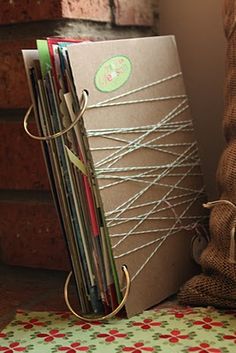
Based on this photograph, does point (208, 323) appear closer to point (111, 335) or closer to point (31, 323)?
point (111, 335)

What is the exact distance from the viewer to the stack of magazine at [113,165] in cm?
71

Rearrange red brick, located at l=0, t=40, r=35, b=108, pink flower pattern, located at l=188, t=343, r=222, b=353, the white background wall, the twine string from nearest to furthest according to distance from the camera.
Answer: pink flower pattern, located at l=188, t=343, r=222, b=353
the twine string
red brick, located at l=0, t=40, r=35, b=108
the white background wall

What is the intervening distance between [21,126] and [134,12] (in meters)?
0.27

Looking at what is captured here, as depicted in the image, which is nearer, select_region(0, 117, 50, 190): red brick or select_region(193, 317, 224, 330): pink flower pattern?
select_region(193, 317, 224, 330): pink flower pattern

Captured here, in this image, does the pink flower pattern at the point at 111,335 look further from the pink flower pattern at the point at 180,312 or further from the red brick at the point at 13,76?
the red brick at the point at 13,76

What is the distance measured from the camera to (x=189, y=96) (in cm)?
101

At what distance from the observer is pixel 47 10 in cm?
79

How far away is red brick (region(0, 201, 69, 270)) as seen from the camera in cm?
89

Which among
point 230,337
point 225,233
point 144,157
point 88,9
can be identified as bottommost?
point 230,337

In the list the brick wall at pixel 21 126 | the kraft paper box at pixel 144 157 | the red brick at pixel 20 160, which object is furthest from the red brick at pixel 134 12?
the red brick at pixel 20 160

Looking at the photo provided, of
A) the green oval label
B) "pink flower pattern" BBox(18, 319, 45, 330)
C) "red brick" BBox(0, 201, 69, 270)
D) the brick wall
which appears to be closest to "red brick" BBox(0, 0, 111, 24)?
the brick wall

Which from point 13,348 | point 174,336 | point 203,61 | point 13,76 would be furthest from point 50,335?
point 203,61

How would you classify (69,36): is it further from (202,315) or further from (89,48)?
(202,315)

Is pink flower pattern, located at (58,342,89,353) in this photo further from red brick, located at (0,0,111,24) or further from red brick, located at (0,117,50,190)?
red brick, located at (0,0,111,24)
